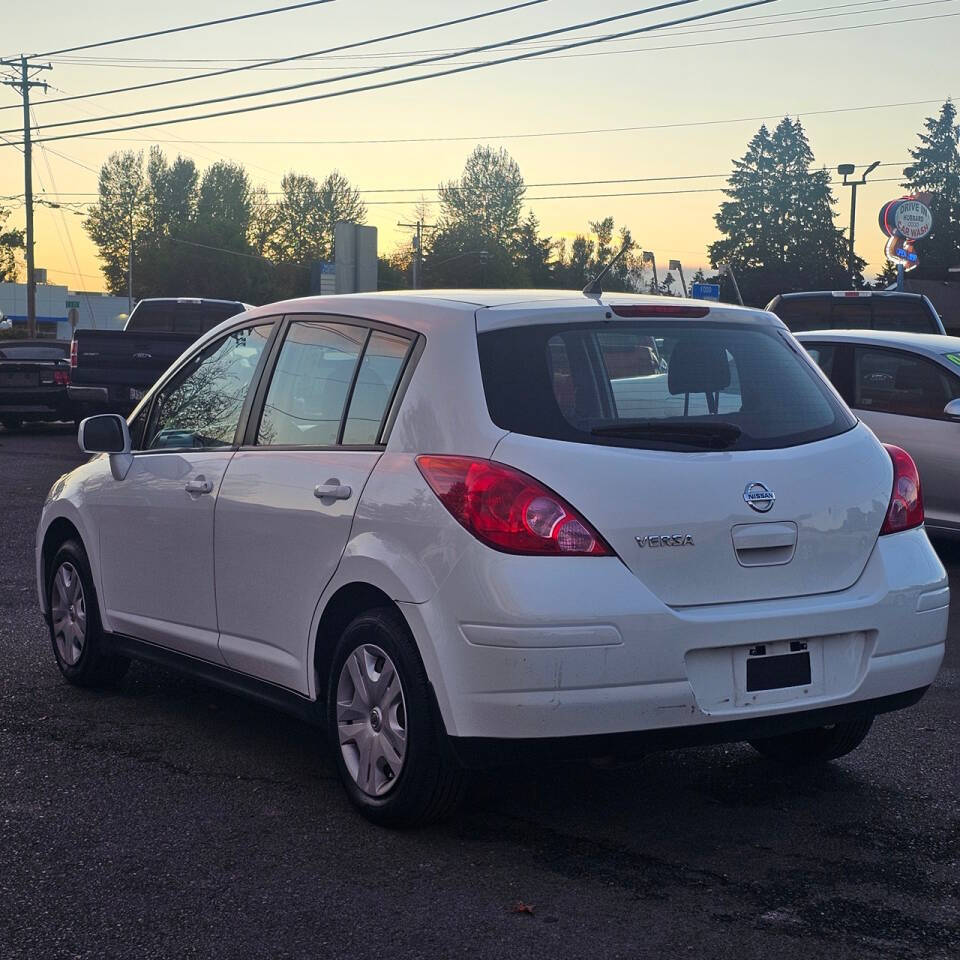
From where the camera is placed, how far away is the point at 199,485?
5.54 metres

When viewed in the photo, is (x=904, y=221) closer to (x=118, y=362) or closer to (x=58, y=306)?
(x=118, y=362)

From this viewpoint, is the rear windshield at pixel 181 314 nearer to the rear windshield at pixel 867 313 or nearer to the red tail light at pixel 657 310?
the rear windshield at pixel 867 313

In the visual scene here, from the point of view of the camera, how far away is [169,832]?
4.59 metres

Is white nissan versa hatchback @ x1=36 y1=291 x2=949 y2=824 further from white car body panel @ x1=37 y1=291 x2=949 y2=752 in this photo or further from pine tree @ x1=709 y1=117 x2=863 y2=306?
pine tree @ x1=709 y1=117 x2=863 y2=306

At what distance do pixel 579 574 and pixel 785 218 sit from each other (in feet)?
384

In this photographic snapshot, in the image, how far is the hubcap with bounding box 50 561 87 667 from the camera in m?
6.53

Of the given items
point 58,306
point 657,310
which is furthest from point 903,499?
point 58,306

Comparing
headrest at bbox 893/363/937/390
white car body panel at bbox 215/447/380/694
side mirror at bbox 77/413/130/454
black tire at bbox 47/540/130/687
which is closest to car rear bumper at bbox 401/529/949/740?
white car body panel at bbox 215/447/380/694

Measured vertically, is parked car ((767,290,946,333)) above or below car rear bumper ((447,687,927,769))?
above

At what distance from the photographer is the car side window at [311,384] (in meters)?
5.04

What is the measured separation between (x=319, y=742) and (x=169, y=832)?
1194mm

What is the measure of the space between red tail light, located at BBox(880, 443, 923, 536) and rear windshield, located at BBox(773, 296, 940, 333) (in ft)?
42.6

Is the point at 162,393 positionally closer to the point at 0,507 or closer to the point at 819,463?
the point at 819,463

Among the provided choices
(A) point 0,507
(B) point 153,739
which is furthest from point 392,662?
(A) point 0,507
